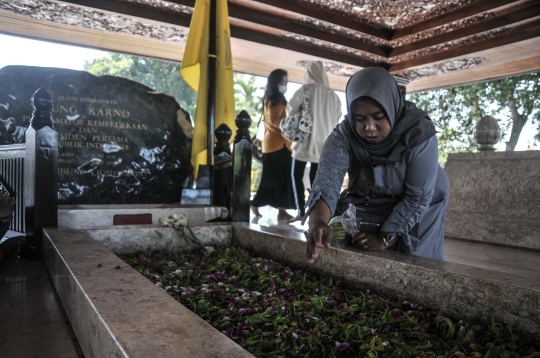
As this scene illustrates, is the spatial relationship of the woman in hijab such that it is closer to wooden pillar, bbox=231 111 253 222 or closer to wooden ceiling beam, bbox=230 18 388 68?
wooden pillar, bbox=231 111 253 222

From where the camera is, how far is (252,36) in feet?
24.0

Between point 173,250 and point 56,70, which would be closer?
point 173,250

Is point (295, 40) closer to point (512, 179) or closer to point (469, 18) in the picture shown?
point (469, 18)

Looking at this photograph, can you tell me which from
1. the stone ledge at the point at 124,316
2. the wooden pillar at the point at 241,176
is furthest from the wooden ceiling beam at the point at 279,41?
the stone ledge at the point at 124,316

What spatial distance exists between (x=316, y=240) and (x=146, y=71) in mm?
23139

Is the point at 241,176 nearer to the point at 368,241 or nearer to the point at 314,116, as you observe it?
the point at 368,241

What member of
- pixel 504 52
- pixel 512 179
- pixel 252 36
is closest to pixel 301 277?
pixel 512 179

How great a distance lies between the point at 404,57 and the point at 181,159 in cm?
613

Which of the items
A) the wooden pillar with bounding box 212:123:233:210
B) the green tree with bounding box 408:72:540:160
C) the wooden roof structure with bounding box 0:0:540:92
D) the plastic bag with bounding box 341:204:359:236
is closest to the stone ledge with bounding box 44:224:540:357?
the plastic bag with bounding box 341:204:359:236

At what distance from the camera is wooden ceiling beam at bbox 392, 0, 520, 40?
6586mm

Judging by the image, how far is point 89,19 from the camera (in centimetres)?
664

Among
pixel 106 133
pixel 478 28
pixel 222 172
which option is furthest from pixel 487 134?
pixel 106 133

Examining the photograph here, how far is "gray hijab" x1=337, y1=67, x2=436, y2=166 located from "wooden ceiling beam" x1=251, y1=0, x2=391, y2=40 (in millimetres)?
4832

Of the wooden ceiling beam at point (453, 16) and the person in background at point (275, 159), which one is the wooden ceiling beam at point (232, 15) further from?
the person in background at point (275, 159)
